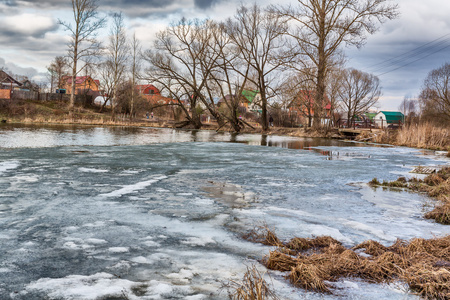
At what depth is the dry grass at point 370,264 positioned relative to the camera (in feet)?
7.83

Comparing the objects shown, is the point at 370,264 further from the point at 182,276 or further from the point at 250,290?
the point at 182,276

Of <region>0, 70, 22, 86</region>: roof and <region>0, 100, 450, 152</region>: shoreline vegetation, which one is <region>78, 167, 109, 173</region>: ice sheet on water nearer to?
<region>0, 100, 450, 152</region>: shoreline vegetation

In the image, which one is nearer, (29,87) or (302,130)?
(302,130)

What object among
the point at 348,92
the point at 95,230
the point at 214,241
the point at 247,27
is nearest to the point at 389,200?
the point at 214,241

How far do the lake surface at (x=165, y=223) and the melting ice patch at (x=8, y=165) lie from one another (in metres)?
0.02

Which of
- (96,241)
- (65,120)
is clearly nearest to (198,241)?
(96,241)

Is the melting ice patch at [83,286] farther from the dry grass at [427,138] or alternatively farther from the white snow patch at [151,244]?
the dry grass at [427,138]

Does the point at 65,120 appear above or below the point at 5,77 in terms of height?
below

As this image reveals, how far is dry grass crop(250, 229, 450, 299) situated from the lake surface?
0.37 feet

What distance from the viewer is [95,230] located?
3.50 meters

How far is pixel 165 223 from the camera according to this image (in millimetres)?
3861

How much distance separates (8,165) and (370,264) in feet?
24.8

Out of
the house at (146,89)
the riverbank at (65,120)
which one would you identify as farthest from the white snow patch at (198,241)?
the house at (146,89)

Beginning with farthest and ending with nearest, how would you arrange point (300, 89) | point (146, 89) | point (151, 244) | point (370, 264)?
1. point (146, 89)
2. point (300, 89)
3. point (151, 244)
4. point (370, 264)
